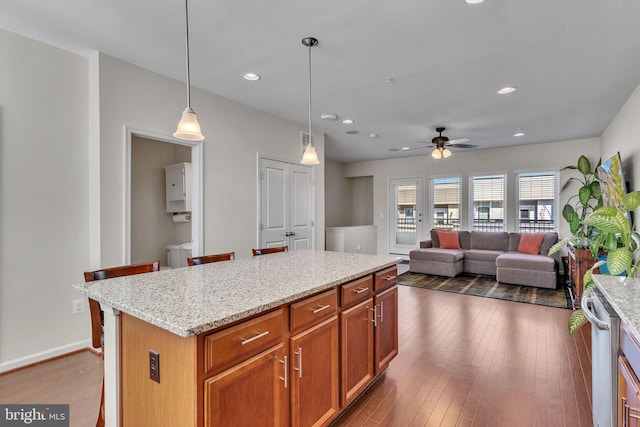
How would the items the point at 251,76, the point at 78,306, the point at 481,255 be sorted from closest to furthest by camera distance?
the point at 78,306 < the point at 251,76 < the point at 481,255

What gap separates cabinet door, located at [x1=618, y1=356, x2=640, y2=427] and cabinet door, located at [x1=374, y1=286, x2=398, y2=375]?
4.08ft

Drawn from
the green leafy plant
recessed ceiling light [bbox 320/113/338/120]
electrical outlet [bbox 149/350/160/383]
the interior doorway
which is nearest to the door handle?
electrical outlet [bbox 149/350/160/383]

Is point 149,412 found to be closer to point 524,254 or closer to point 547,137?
point 524,254

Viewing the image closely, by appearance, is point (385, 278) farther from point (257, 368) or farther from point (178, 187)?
point (178, 187)

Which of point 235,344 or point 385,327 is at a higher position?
point 235,344

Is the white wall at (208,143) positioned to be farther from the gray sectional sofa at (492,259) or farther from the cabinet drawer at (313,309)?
the gray sectional sofa at (492,259)

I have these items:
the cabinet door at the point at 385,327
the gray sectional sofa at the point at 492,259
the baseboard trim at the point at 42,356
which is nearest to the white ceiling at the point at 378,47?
the cabinet door at the point at 385,327

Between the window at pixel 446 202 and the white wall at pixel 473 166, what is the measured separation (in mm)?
148

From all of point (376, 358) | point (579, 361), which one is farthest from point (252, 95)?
point (579, 361)

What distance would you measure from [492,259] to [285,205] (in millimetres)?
4199

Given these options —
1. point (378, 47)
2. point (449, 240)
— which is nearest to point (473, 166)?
point (449, 240)

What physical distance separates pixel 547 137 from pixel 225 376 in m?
7.03

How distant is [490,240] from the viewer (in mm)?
Result: 6637

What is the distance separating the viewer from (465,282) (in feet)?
18.9
